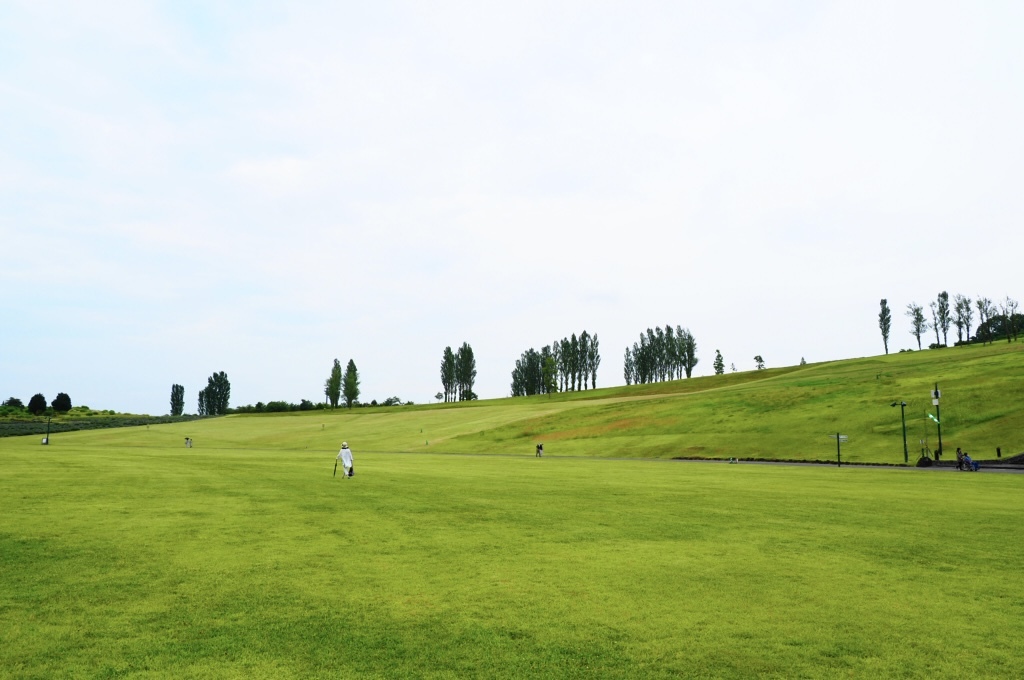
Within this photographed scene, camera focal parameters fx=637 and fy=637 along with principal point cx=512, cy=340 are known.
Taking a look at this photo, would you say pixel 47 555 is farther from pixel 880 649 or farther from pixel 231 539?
pixel 880 649

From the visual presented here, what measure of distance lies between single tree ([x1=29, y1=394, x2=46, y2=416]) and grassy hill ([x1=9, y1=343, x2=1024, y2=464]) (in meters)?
56.6

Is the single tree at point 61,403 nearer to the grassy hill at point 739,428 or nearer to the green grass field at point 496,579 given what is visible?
the grassy hill at point 739,428

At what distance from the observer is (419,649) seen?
9.55 metres

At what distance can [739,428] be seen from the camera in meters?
84.5

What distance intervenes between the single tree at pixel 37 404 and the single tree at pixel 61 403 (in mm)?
4144

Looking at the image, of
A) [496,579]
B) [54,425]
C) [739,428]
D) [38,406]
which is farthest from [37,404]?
[496,579]

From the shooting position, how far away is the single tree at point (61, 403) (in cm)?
17775

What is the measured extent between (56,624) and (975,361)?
131575 millimetres

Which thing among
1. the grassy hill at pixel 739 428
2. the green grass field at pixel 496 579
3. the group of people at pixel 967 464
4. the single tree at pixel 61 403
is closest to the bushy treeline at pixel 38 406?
the single tree at pixel 61 403

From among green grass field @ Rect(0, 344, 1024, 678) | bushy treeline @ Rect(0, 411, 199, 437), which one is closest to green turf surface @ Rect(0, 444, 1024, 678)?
green grass field @ Rect(0, 344, 1024, 678)

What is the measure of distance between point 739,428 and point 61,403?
183209 mm

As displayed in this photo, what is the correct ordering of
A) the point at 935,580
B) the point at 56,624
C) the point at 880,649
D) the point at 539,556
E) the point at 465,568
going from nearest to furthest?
the point at 880,649 → the point at 56,624 → the point at 935,580 → the point at 465,568 → the point at 539,556

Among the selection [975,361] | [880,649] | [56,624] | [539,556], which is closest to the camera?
[880,649]

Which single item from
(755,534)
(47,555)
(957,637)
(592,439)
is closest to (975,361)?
(592,439)
